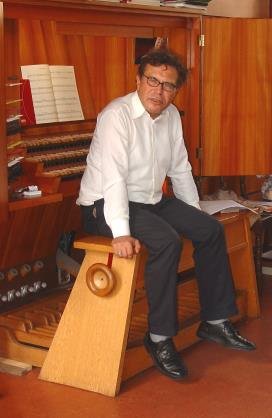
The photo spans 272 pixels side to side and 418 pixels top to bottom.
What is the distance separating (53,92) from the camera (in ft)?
12.5

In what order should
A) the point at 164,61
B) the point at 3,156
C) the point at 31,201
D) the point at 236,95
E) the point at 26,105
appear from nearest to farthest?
the point at 3,156
the point at 31,201
the point at 164,61
the point at 26,105
the point at 236,95

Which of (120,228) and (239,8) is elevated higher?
(239,8)

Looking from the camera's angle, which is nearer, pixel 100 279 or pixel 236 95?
pixel 100 279

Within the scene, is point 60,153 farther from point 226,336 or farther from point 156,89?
point 226,336

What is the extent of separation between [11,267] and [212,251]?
36.8 inches

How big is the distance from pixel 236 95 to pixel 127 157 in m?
1.21

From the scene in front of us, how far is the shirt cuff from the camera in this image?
317 centimetres

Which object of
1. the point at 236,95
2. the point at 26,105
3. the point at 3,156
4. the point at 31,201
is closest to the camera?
the point at 3,156

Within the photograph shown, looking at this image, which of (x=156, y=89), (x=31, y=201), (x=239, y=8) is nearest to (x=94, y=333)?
(x=31, y=201)

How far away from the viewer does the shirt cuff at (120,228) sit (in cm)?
317

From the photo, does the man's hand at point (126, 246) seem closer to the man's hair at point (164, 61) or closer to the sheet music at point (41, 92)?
the man's hair at point (164, 61)

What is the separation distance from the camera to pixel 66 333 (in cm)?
331

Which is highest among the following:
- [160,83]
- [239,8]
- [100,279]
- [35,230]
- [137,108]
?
[239,8]

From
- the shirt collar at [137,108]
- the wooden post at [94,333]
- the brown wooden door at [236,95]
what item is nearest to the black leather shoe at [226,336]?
the wooden post at [94,333]
